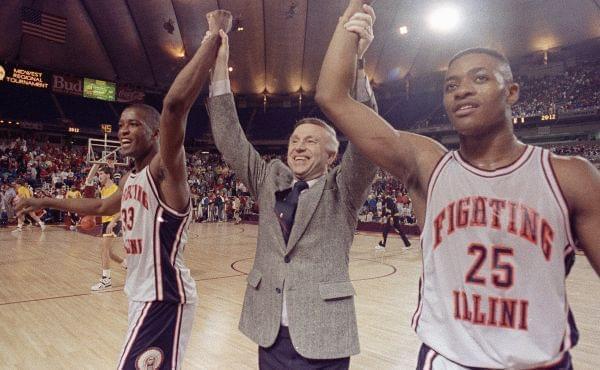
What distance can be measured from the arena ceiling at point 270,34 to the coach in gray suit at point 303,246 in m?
17.9

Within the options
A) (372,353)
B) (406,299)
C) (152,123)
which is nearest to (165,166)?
(152,123)

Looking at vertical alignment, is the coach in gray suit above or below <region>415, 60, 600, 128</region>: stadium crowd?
below

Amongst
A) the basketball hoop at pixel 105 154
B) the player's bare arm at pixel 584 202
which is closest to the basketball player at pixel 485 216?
the player's bare arm at pixel 584 202

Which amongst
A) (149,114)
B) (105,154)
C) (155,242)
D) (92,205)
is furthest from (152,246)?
(105,154)

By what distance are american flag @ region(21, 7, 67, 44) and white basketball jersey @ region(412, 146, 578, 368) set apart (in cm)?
2121

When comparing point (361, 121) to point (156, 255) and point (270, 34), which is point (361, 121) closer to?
point (156, 255)

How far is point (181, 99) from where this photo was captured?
5.41ft

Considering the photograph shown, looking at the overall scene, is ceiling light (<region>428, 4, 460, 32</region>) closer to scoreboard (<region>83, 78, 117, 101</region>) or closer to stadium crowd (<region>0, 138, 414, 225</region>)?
stadium crowd (<region>0, 138, 414, 225</region>)

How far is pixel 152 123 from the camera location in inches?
89.4

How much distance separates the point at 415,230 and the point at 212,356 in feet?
36.8

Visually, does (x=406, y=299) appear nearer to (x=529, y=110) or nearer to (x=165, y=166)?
(x=165, y=166)

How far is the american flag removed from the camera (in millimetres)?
17594

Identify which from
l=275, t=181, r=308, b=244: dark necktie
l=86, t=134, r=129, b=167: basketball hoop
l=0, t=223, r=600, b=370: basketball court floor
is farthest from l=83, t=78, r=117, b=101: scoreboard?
l=275, t=181, r=308, b=244: dark necktie

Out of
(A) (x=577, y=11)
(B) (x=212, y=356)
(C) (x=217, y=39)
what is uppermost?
(A) (x=577, y=11)
